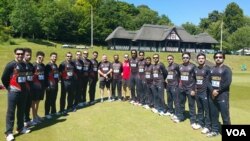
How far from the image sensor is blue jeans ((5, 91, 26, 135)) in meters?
8.86

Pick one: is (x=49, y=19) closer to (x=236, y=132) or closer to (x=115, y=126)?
(x=115, y=126)

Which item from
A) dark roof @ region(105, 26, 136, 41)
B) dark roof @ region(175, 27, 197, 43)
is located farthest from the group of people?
dark roof @ region(175, 27, 197, 43)

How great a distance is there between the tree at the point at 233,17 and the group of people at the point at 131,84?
109 m

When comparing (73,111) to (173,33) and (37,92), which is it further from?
(173,33)

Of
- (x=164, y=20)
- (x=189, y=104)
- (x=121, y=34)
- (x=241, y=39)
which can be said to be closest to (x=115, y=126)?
(x=189, y=104)

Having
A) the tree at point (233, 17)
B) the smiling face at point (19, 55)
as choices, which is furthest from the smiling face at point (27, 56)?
the tree at point (233, 17)

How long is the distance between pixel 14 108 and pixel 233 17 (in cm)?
11969

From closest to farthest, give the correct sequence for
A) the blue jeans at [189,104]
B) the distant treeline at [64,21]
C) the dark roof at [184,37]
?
the blue jeans at [189,104], the dark roof at [184,37], the distant treeline at [64,21]

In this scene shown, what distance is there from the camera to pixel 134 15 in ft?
352

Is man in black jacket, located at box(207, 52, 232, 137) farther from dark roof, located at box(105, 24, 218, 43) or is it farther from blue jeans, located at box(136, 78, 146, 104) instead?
dark roof, located at box(105, 24, 218, 43)

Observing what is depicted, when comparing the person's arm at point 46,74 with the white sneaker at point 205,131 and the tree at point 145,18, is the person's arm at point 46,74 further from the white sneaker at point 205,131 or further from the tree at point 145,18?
the tree at point 145,18

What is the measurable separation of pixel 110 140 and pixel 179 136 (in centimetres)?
198

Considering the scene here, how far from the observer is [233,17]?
11869 cm

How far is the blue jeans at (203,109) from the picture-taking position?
9.62 meters
